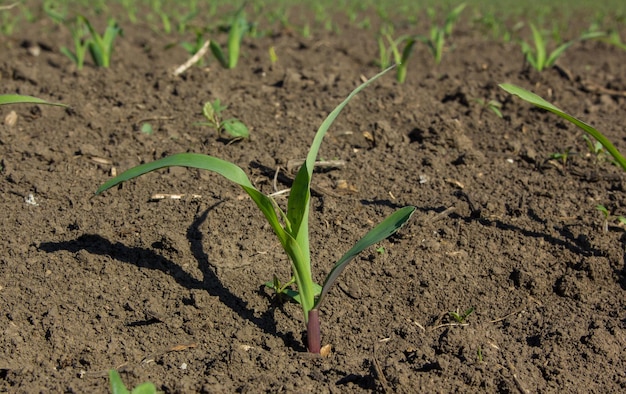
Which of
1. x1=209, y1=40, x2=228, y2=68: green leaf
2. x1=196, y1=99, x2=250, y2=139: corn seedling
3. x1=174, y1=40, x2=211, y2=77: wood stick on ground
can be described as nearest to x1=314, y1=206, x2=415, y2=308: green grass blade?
x1=196, y1=99, x2=250, y2=139: corn seedling

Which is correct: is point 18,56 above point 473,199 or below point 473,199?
below

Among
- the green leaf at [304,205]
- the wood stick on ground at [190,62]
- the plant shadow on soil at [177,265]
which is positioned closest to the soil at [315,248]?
the plant shadow on soil at [177,265]

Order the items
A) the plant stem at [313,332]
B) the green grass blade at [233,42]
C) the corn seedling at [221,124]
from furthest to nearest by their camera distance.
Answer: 1. the green grass blade at [233,42]
2. the corn seedling at [221,124]
3. the plant stem at [313,332]

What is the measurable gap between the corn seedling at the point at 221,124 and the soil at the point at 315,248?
2.7 inches

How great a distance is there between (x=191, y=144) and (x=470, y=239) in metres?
1.30

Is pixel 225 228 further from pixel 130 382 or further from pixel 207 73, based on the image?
pixel 207 73

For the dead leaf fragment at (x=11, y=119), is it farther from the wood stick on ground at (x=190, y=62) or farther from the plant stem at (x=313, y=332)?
the plant stem at (x=313, y=332)

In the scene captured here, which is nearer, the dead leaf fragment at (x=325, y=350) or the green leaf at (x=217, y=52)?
the dead leaf fragment at (x=325, y=350)

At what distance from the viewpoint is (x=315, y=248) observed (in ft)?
7.68

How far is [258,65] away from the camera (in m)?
4.19

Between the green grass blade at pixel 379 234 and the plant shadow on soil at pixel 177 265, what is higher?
the green grass blade at pixel 379 234

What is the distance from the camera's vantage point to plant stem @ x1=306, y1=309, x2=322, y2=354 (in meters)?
1.87

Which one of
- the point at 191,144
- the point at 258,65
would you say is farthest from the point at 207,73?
the point at 191,144

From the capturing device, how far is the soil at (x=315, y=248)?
1.88 m
